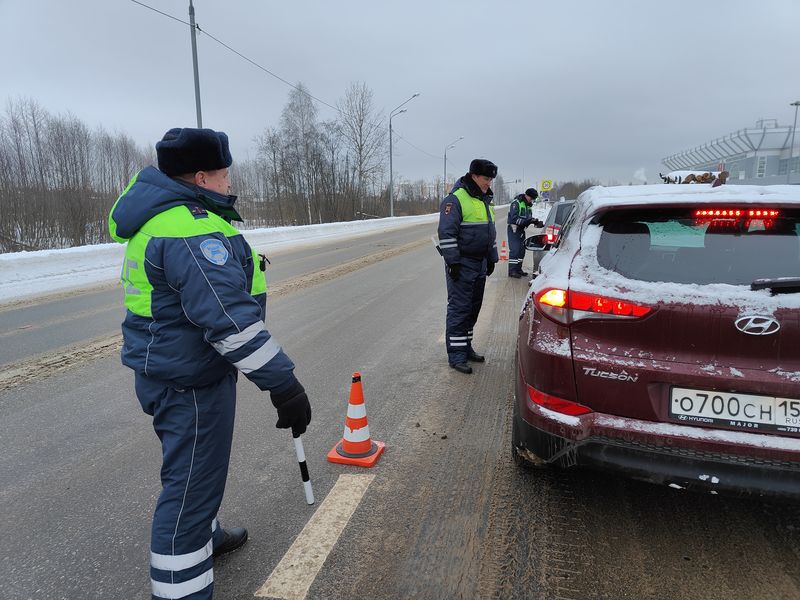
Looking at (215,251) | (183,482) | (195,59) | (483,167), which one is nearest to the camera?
(215,251)

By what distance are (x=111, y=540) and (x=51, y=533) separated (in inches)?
13.3

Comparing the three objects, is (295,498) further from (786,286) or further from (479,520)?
(786,286)

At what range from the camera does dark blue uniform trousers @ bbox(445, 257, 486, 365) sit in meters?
4.89

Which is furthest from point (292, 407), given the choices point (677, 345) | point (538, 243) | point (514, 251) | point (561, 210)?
point (514, 251)

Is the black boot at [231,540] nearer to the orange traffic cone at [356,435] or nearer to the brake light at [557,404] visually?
the orange traffic cone at [356,435]

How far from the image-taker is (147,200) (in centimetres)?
174

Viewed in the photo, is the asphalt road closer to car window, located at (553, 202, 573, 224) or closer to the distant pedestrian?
the distant pedestrian

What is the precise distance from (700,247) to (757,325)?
47 centimetres

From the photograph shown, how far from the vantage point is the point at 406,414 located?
390 centimetres

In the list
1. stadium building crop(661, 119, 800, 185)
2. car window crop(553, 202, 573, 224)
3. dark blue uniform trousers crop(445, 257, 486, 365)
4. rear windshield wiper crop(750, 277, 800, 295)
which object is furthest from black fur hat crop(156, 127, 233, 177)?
stadium building crop(661, 119, 800, 185)

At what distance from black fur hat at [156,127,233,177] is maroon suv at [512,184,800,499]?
1.61 meters

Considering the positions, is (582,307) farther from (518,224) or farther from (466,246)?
(518,224)

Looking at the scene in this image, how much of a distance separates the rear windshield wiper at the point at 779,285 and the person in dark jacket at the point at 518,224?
28.1 feet

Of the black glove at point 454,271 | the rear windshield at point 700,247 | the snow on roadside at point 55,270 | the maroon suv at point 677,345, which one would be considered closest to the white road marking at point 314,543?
the maroon suv at point 677,345
